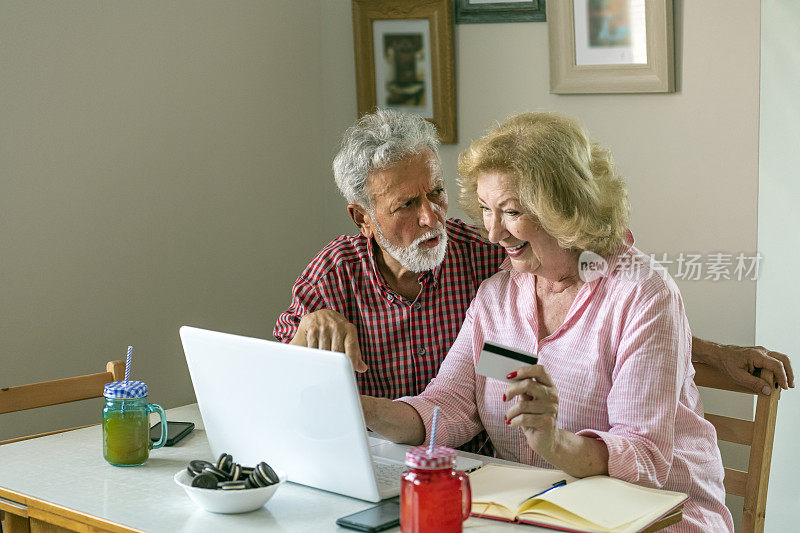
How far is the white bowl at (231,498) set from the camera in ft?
4.80

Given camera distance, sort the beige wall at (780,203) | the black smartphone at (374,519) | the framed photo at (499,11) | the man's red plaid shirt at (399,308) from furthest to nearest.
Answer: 1. the framed photo at (499,11)
2. the beige wall at (780,203)
3. the man's red plaid shirt at (399,308)
4. the black smartphone at (374,519)

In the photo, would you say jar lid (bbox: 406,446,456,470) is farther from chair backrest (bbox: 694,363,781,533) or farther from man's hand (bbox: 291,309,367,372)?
chair backrest (bbox: 694,363,781,533)

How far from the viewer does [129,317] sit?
2.88m

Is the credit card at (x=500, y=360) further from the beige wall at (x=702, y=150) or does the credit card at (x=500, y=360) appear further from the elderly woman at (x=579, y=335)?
the beige wall at (x=702, y=150)

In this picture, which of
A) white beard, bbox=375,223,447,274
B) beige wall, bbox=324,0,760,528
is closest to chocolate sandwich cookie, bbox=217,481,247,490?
white beard, bbox=375,223,447,274

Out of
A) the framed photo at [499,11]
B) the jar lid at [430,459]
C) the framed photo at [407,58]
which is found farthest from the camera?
the framed photo at [407,58]

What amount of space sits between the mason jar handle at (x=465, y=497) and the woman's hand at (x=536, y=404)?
21cm

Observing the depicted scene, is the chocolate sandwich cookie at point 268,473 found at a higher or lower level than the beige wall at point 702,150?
lower

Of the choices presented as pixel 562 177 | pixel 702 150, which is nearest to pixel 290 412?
pixel 562 177

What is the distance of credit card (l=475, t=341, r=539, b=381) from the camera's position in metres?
1.50

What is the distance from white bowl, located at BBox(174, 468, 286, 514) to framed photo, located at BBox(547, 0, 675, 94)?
1.64 meters

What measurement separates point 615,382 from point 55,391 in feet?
4.06

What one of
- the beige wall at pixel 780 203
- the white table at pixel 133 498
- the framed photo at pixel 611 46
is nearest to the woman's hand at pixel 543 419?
the white table at pixel 133 498

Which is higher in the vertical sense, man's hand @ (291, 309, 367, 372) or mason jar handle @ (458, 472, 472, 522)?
man's hand @ (291, 309, 367, 372)
